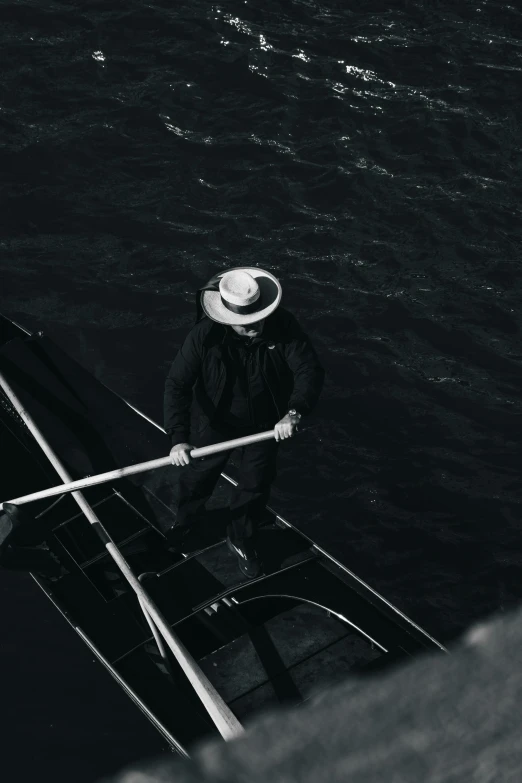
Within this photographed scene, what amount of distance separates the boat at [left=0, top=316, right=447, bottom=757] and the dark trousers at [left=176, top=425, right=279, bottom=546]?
1.17ft

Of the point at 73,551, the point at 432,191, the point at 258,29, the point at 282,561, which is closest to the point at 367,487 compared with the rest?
the point at 282,561

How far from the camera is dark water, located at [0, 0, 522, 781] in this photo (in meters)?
10.2

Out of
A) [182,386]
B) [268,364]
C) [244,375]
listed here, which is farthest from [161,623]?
[268,364]

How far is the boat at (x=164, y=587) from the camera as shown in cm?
770

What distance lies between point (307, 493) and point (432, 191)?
5648 mm

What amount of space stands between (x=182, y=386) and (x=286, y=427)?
100 centimetres

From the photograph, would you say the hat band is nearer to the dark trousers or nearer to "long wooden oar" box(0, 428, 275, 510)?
"long wooden oar" box(0, 428, 275, 510)

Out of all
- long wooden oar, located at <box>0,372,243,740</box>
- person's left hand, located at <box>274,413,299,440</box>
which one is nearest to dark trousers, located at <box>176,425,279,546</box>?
person's left hand, located at <box>274,413,299,440</box>

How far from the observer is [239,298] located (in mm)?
7262

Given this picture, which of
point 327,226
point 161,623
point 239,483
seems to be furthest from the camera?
A: point 327,226

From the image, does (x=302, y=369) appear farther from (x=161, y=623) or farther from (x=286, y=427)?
(x=161, y=623)

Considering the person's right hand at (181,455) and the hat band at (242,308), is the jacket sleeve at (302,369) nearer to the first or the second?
the hat band at (242,308)

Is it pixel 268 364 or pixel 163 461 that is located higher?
pixel 268 364

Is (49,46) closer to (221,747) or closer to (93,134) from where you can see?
(93,134)
